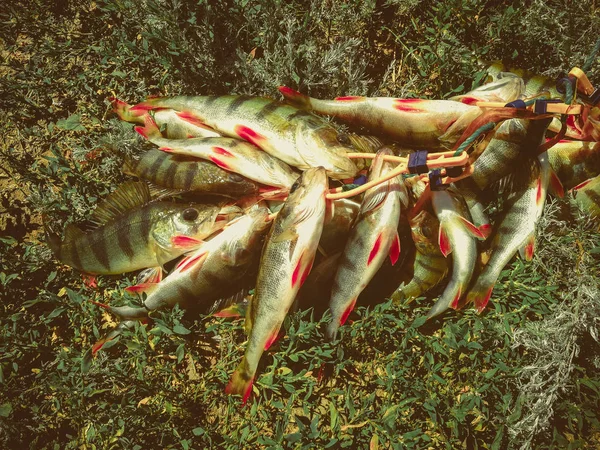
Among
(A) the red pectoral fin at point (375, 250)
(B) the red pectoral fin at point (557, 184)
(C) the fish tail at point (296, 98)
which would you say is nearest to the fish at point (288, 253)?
(A) the red pectoral fin at point (375, 250)

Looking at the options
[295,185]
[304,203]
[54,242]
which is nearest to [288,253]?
[304,203]

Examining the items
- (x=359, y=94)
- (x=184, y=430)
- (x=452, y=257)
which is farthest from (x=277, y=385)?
(x=359, y=94)

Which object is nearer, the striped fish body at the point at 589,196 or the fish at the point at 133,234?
the fish at the point at 133,234

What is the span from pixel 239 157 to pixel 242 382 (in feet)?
5.10

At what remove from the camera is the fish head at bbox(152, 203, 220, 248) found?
10.0 ft

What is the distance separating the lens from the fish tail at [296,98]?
10.6 feet

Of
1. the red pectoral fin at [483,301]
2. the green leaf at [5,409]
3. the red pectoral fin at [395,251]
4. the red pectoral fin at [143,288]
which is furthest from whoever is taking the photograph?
the green leaf at [5,409]

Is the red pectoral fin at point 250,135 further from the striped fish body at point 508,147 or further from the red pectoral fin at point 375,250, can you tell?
the striped fish body at point 508,147

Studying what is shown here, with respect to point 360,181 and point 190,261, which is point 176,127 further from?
point 360,181

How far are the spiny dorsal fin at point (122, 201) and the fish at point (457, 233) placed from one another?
6.78 feet

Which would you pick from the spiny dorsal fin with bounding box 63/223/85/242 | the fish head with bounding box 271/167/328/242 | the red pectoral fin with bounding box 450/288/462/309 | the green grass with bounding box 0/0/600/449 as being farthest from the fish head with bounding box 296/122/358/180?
the spiny dorsal fin with bounding box 63/223/85/242

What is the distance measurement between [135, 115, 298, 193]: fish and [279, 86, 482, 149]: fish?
0.56 meters

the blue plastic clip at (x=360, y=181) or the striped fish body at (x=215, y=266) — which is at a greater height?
the blue plastic clip at (x=360, y=181)

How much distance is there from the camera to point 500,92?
297 centimetres
